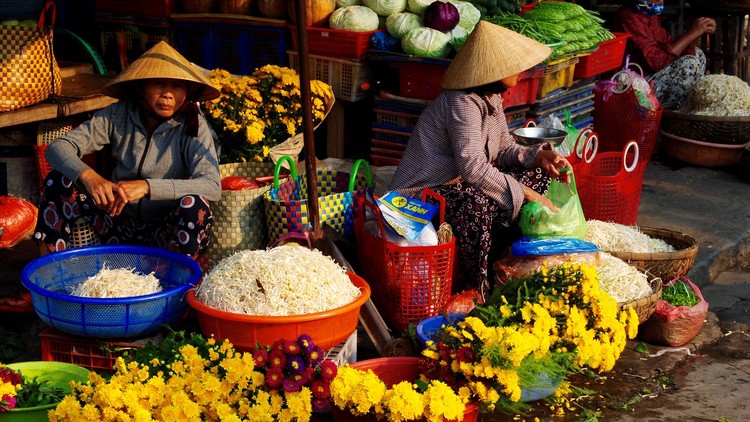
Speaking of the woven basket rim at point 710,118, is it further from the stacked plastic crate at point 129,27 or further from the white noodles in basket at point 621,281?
the stacked plastic crate at point 129,27

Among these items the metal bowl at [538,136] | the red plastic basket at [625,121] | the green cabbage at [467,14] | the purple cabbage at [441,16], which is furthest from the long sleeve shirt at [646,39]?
the metal bowl at [538,136]

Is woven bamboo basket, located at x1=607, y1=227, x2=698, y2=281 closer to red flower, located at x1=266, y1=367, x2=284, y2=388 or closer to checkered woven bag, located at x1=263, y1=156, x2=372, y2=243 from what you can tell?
checkered woven bag, located at x1=263, y1=156, x2=372, y2=243

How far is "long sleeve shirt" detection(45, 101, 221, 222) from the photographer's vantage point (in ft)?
14.9

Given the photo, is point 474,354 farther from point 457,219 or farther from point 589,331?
point 457,219

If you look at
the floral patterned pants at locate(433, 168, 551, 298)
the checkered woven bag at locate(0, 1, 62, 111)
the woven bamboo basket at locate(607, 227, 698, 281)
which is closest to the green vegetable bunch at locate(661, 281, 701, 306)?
the woven bamboo basket at locate(607, 227, 698, 281)

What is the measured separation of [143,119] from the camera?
4.66m

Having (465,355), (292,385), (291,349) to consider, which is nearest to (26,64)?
(291,349)

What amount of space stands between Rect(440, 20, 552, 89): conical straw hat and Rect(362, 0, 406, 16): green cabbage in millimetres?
1610

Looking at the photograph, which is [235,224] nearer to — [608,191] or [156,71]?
[156,71]

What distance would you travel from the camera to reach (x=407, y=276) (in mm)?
4586

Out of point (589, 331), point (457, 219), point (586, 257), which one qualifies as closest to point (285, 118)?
point (457, 219)

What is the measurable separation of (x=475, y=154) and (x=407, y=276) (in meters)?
0.78

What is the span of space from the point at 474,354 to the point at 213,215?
1977 mm

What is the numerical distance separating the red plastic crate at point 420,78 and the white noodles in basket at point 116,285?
2695 mm
